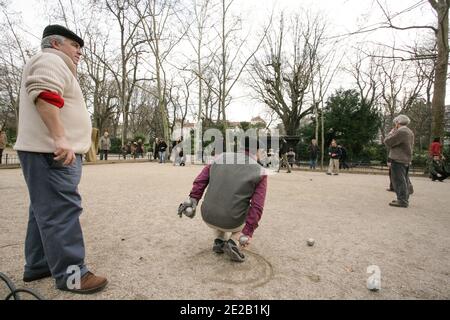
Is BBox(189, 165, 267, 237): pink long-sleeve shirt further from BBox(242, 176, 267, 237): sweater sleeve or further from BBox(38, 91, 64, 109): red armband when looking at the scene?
BBox(38, 91, 64, 109): red armband

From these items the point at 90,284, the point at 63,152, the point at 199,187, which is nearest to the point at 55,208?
the point at 63,152

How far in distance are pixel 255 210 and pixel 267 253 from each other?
2.78 feet

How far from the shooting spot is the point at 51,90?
1965mm

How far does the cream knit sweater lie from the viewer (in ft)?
6.47

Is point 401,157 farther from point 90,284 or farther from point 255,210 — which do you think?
point 90,284

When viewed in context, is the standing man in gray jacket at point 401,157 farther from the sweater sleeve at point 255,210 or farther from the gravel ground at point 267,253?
the sweater sleeve at point 255,210

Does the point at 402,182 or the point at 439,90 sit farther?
the point at 439,90

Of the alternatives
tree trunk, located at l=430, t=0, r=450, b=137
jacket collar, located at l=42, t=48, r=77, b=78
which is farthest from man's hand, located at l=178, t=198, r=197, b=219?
tree trunk, located at l=430, t=0, r=450, b=137

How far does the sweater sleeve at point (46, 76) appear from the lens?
1938 mm
